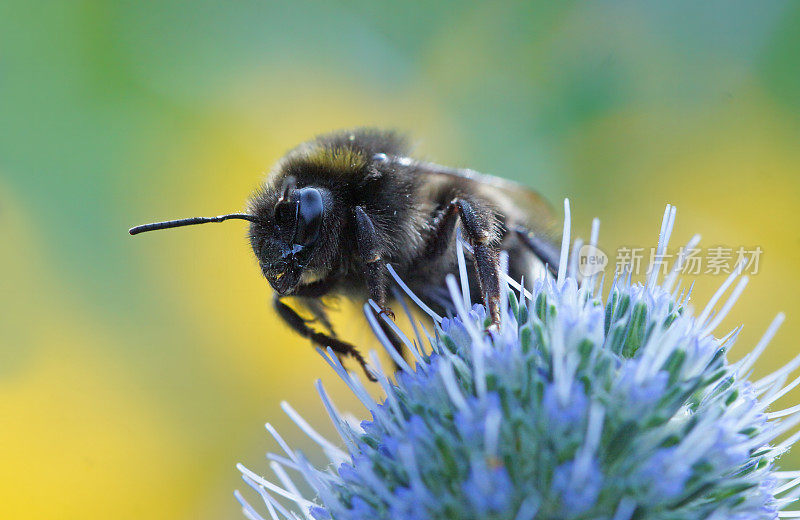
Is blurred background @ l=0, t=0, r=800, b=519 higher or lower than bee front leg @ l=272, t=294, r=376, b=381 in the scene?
higher

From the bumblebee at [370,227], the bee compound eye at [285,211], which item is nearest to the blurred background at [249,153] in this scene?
the bumblebee at [370,227]

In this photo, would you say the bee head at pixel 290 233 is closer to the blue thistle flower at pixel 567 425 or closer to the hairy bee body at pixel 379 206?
the hairy bee body at pixel 379 206

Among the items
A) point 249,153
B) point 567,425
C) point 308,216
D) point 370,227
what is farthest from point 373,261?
point 249,153

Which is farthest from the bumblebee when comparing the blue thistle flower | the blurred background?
the blurred background

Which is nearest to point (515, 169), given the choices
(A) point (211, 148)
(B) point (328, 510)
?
(A) point (211, 148)

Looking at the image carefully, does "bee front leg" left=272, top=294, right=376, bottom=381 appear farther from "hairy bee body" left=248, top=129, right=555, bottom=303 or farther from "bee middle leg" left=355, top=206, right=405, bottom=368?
"bee middle leg" left=355, top=206, right=405, bottom=368

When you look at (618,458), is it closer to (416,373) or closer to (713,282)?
(416,373)

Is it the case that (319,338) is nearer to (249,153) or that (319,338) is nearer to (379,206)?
(379,206)
